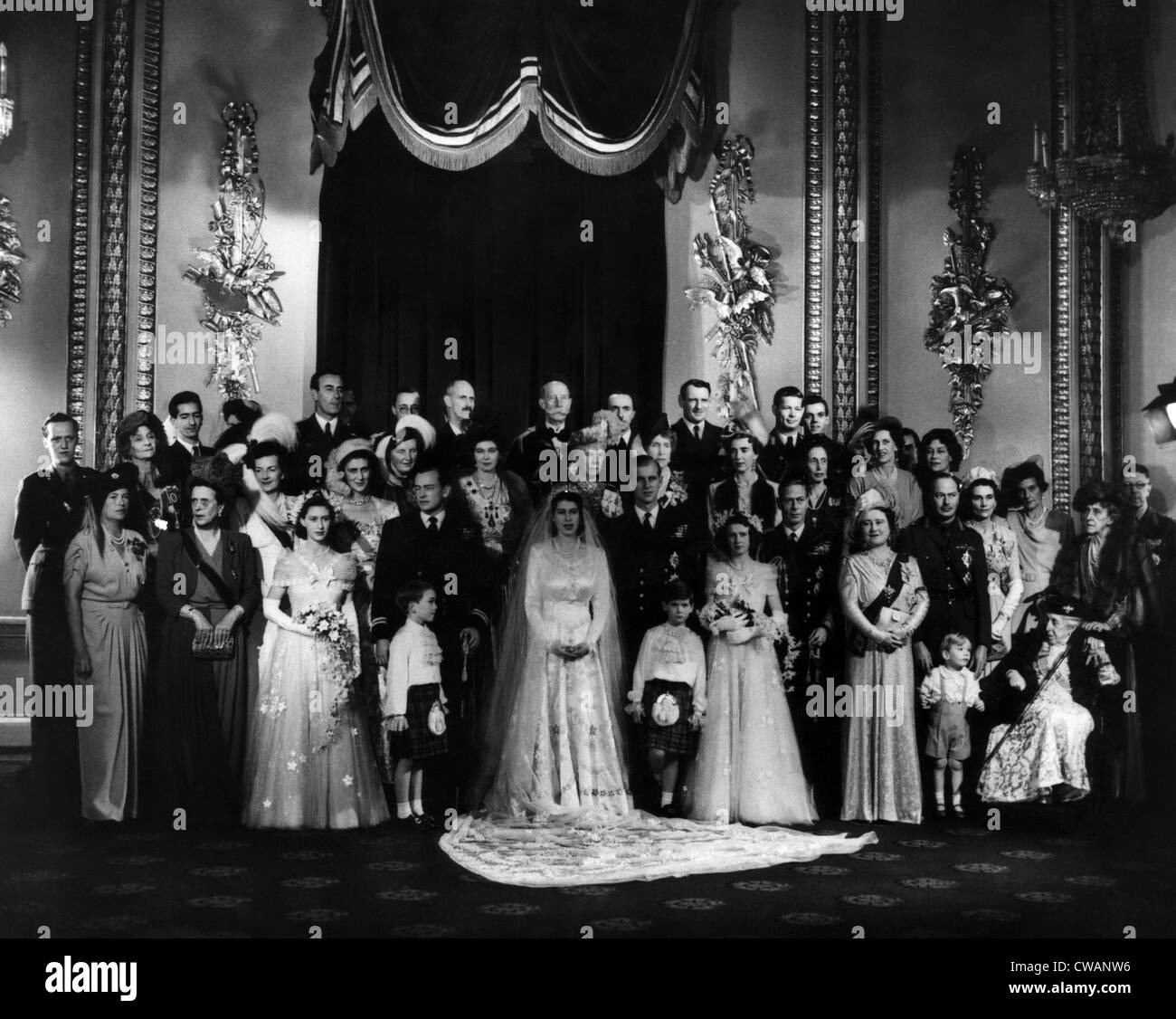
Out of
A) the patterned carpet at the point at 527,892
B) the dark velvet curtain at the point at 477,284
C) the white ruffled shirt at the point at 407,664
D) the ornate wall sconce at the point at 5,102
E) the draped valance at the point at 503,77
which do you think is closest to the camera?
the patterned carpet at the point at 527,892

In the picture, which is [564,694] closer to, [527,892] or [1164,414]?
[527,892]

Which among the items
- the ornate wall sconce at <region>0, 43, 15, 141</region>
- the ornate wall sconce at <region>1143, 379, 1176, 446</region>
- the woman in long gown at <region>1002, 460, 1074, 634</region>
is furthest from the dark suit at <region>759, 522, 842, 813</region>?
the ornate wall sconce at <region>0, 43, 15, 141</region>

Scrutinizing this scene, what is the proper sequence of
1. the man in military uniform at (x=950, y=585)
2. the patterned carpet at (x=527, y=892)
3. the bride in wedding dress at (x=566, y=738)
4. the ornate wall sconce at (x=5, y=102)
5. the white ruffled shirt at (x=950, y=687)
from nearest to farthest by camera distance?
the patterned carpet at (x=527, y=892), the bride in wedding dress at (x=566, y=738), the white ruffled shirt at (x=950, y=687), the man in military uniform at (x=950, y=585), the ornate wall sconce at (x=5, y=102)

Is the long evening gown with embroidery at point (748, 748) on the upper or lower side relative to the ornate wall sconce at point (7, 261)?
lower

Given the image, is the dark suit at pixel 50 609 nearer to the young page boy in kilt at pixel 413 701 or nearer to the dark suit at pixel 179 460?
the dark suit at pixel 179 460

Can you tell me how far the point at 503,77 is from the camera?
25.4 feet

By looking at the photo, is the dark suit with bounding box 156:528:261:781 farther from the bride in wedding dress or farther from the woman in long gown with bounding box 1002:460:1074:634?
the woman in long gown with bounding box 1002:460:1074:634

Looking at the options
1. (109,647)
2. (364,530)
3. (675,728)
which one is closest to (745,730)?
(675,728)

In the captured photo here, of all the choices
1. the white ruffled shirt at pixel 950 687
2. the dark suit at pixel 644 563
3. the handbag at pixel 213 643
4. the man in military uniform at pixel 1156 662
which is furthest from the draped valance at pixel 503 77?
the man in military uniform at pixel 1156 662

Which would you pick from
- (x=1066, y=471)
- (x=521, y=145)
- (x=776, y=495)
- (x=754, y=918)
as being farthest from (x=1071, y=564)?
(x=521, y=145)

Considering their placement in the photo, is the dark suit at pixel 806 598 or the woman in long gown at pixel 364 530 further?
the dark suit at pixel 806 598

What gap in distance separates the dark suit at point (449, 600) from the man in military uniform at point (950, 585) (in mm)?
2141

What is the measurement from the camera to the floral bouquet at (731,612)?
7.07 meters

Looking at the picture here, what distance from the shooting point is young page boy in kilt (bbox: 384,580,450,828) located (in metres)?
6.86
